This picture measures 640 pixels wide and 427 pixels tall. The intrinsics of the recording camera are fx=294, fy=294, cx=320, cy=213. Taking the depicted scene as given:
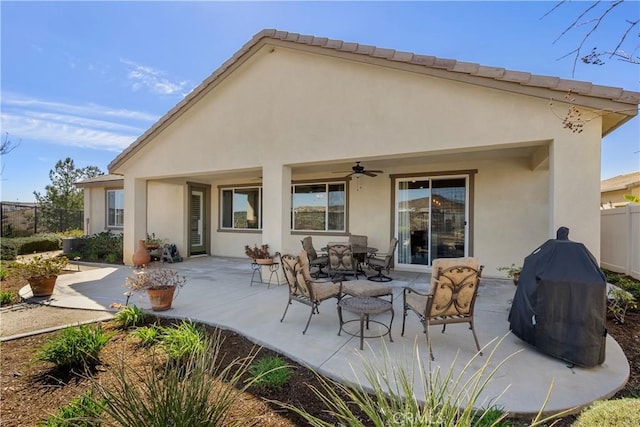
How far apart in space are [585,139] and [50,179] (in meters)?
28.5

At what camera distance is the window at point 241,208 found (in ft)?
39.0

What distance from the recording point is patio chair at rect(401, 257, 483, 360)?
3709 mm

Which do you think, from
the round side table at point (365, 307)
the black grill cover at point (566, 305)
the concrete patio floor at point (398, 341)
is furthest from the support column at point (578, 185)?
the round side table at point (365, 307)

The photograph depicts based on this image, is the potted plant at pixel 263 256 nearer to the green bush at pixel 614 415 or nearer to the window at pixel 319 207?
the window at pixel 319 207

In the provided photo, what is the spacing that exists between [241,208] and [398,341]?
9403mm

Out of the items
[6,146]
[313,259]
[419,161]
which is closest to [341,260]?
[313,259]

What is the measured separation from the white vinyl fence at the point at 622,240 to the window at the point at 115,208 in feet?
60.1

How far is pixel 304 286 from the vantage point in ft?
15.1

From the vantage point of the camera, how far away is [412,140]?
19.4ft

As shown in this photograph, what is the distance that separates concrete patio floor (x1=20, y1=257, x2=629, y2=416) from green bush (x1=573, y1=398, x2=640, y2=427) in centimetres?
50

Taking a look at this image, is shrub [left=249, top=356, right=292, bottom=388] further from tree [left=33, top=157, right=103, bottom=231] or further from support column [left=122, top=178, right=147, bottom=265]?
tree [left=33, top=157, right=103, bottom=231]

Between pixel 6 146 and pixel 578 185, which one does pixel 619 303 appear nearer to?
pixel 578 185

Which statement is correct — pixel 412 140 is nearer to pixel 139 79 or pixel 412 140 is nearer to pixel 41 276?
pixel 41 276

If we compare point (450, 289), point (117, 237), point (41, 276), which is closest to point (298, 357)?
point (450, 289)
